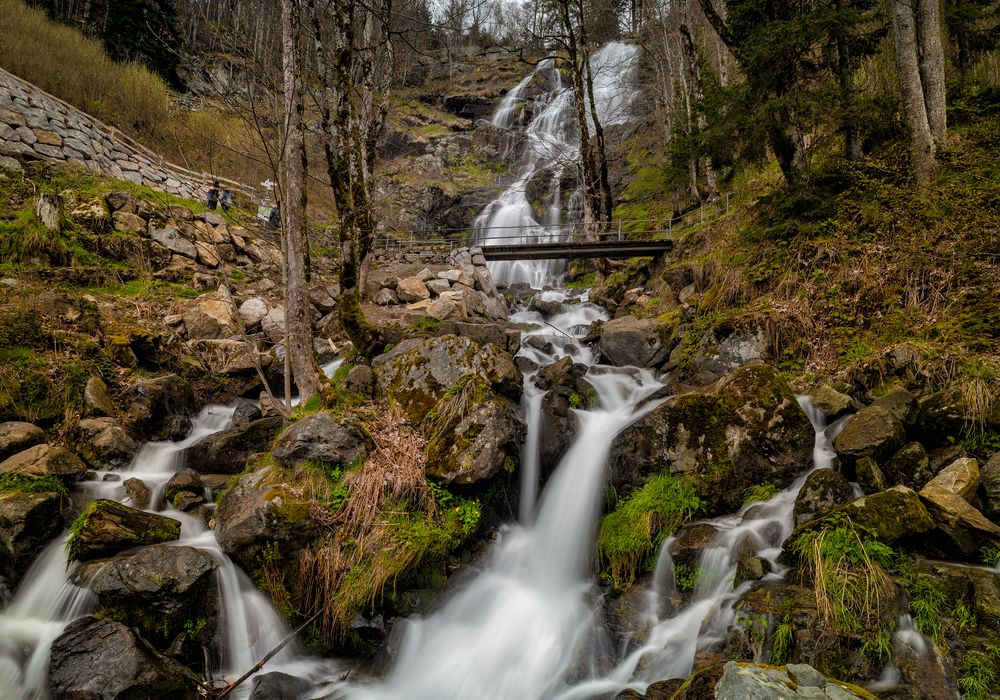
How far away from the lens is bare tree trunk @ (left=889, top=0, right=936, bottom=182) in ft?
27.8

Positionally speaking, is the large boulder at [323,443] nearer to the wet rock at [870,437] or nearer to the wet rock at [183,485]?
the wet rock at [183,485]

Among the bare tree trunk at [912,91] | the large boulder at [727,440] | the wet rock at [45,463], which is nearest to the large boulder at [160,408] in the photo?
the wet rock at [45,463]

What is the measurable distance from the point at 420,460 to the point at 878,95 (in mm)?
11504

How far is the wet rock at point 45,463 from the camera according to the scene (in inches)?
243

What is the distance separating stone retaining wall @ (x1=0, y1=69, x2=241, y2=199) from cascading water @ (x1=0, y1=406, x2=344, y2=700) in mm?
10701

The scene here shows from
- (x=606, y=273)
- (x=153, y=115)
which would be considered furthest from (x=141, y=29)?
(x=606, y=273)

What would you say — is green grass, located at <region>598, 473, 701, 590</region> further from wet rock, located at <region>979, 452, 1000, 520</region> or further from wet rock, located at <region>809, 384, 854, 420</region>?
wet rock, located at <region>979, 452, 1000, 520</region>

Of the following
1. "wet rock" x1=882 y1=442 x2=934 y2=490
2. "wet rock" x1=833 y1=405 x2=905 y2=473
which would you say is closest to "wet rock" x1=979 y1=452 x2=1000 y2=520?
"wet rock" x1=882 y1=442 x2=934 y2=490

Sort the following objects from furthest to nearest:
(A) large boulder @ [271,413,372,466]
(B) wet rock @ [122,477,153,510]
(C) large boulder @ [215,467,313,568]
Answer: (B) wet rock @ [122,477,153,510], (A) large boulder @ [271,413,372,466], (C) large boulder @ [215,467,313,568]

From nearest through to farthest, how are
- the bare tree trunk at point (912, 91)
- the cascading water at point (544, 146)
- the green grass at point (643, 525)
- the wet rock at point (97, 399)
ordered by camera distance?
the green grass at point (643, 525) < the wet rock at point (97, 399) < the bare tree trunk at point (912, 91) < the cascading water at point (544, 146)

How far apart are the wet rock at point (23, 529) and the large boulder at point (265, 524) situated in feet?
6.29

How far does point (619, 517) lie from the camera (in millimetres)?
6637

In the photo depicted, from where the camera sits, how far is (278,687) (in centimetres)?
512

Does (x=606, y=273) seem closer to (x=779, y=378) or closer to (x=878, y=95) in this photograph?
(x=878, y=95)
